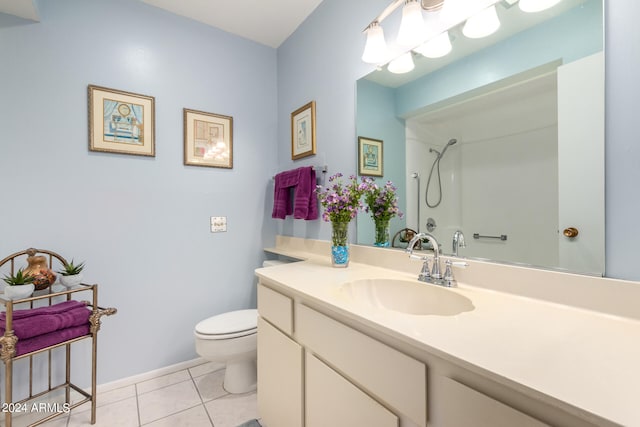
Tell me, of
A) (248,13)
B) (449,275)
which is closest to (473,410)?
(449,275)

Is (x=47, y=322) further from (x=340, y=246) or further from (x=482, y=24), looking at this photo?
(x=482, y=24)

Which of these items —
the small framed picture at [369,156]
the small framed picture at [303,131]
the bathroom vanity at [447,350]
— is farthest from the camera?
the small framed picture at [303,131]

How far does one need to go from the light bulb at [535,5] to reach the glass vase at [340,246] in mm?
1063

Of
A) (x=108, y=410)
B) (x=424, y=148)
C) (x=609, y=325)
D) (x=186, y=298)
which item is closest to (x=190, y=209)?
(x=186, y=298)

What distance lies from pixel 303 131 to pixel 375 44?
80 centimetres

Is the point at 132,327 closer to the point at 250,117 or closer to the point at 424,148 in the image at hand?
the point at 250,117

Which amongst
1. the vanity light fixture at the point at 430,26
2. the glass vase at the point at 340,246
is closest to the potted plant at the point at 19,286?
the glass vase at the point at 340,246

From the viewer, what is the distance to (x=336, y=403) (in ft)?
2.84

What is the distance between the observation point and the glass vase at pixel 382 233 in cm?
145

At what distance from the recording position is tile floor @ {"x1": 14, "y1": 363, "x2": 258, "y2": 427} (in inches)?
A: 56.6

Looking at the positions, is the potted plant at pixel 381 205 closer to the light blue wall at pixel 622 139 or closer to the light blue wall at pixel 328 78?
the light blue wall at pixel 328 78

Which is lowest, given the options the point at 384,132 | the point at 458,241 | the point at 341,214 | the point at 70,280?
the point at 70,280

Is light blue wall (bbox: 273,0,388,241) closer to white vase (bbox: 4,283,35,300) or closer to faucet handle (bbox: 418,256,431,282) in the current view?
faucet handle (bbox: 418,256,431,282)

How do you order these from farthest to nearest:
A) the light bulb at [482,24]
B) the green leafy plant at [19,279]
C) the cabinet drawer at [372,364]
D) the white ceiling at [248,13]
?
the white ceiling at [248,13] → the green leafy plant at [19,279] → the light bulb at [482,24] → the cabinet drawer at [372,364]
